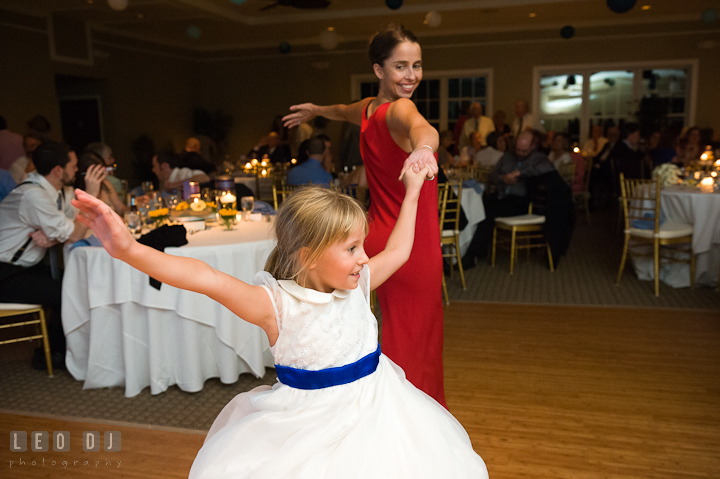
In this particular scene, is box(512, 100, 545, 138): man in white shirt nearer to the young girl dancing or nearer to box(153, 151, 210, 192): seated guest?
box(153, 151, 210, 192): seated guest

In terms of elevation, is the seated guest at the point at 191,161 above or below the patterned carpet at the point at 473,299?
above

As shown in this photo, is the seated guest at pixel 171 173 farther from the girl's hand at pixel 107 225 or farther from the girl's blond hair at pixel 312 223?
the girl's hand at pixel 107 225

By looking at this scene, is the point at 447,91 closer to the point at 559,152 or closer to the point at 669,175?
the point at 559,152

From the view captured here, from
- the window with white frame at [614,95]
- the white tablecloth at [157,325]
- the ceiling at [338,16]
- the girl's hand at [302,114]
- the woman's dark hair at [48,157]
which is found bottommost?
the white tablecloth at [157,325]

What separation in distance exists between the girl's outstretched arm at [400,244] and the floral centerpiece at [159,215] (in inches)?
90.2

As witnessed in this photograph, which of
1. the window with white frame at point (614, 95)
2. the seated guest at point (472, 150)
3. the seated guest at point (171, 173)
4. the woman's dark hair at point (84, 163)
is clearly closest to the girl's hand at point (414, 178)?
the woman's dark hair at point (84, 163)

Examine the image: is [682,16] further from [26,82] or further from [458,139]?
[26,82]

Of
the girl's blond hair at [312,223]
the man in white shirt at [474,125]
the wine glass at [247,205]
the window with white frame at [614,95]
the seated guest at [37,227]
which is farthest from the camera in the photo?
the window with white frame at [614,95]

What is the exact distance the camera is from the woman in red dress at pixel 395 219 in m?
1.81

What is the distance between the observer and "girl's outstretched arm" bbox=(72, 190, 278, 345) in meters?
1.03

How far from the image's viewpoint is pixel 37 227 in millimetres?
3244

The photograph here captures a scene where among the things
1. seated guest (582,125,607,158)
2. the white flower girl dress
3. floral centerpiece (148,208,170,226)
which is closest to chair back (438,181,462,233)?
floral centerpiece (148,208,170,226)

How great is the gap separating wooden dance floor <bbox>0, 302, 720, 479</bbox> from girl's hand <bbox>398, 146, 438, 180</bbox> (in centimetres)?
137

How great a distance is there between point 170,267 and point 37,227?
2.59 meters
